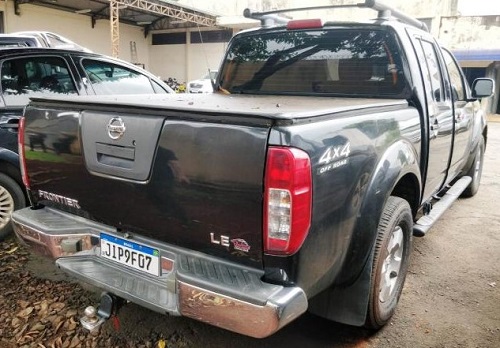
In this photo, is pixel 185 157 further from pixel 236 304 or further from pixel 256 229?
pixel 236 304

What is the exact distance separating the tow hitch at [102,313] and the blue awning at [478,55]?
2133cm

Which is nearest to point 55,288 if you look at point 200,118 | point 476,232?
point 200,118

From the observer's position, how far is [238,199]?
1.77 m

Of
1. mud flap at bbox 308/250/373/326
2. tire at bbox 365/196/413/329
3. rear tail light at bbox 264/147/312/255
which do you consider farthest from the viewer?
tire at bbox 365/196/413/329

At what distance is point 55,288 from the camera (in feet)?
10.2

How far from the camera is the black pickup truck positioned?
174cm

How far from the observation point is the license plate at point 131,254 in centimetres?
208

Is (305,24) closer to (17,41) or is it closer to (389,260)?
(389,260)

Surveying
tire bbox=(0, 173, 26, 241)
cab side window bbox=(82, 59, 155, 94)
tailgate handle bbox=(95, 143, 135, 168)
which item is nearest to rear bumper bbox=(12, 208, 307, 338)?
tailgate handle bbox=(95, 143, 135, 168)

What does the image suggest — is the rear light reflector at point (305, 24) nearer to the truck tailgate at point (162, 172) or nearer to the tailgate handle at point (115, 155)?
the truck tailgate at point (162, 172)

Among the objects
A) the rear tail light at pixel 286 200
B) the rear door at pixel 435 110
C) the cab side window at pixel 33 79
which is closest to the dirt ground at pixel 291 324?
the rear door at pixel 435 110

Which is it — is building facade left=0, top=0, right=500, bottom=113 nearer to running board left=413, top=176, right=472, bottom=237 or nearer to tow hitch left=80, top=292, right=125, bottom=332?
running board left=413, top=176, right=472, bottom=237

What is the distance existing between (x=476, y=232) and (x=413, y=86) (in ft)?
7.31

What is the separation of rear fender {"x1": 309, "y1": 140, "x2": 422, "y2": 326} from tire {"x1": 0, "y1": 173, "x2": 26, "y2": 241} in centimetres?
290
